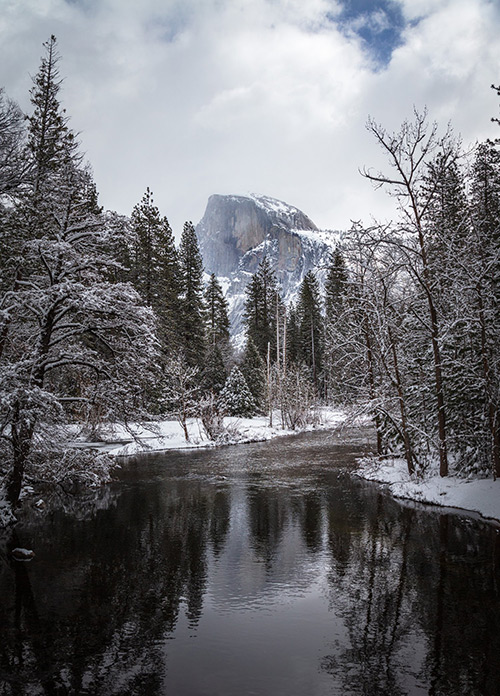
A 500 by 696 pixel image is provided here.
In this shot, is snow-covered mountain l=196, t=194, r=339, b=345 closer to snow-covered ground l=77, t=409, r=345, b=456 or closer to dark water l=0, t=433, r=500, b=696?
snow-covered ground l=77, t=409, r=345, b=456

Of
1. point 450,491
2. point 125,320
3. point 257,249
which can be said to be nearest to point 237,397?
point 450,491

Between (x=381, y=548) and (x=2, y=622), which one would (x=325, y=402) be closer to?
(x=381, y=548)

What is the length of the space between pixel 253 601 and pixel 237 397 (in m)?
33.3

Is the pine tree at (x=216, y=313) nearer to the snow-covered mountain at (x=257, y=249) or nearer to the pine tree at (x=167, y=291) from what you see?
the pine tree at (x=167, y=291)

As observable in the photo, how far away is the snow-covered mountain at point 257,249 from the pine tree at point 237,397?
11473cm

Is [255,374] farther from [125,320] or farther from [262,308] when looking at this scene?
[125,320]

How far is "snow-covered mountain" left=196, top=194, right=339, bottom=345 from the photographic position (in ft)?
550

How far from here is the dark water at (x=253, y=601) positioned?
5520 mm

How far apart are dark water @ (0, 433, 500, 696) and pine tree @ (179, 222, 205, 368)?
28.5 meters

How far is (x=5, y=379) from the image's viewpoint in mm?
10180

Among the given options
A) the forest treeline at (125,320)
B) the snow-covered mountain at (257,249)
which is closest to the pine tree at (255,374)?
the forest treeline at (125,320)

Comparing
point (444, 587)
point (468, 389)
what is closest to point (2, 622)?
point (444, 587)

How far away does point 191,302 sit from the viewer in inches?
1796

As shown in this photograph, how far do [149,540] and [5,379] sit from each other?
4836mm
